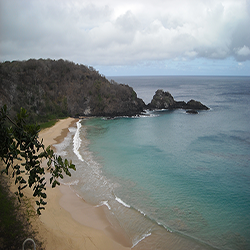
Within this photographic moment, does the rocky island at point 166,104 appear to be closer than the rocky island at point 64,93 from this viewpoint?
No

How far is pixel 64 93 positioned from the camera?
53.3 m

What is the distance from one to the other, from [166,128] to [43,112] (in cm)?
2666

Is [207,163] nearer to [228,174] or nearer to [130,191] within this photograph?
[228,174]

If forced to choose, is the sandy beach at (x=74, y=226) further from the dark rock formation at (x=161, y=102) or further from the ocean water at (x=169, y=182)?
the dark rock formation at (x=161, y=102)

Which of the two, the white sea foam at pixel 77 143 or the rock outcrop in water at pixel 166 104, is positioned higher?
the rock outcrop in water at pixel 166 104

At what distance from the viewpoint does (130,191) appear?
16.4m

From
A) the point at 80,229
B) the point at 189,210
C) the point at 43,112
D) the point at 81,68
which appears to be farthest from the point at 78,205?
the point at 81,68

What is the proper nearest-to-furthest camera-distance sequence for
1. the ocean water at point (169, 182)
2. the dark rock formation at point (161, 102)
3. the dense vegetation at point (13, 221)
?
the dense vegetation at point (13, 221) → the ocean water at point (169, 182) → the dark rock formation at point (161, 102)

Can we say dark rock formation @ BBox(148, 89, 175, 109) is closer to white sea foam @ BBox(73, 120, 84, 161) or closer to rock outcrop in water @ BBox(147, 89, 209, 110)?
rock outcrop in water @ BBox(147, 89, 209, 110)

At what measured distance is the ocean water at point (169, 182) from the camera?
1222cm

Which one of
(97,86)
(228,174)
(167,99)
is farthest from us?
(167,99)

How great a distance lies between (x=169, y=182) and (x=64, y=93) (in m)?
42.2

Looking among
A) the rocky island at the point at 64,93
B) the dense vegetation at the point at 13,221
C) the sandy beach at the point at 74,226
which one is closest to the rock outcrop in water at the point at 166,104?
the rocky island at the point at 64,93

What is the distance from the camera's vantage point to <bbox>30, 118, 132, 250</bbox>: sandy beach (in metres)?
10.9
